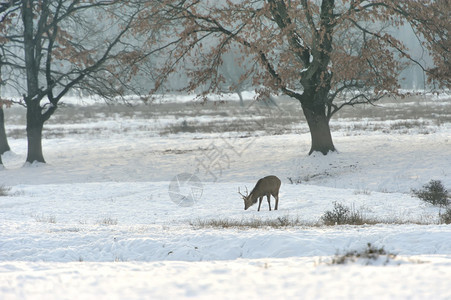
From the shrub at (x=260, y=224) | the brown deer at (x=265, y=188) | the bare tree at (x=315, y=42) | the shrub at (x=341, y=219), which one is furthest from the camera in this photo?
the bare tree at (x=315, y=42)

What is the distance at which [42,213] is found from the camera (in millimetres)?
12117

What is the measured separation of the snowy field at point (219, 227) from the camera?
473 centimetres

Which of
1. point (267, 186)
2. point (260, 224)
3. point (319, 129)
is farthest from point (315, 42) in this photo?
point (260, 224)

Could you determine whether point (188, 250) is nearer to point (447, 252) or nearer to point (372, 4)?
point (447, 252)

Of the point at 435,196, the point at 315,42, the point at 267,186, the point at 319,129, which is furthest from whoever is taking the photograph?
the point at 319,129

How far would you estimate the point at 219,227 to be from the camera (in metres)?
9.10

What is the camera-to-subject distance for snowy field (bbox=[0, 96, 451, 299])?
15.5ft

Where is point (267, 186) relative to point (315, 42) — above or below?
below

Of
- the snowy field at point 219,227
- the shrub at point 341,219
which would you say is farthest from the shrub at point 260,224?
the shrub at point 341,219

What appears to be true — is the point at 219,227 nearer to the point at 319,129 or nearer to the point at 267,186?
the point at 267,186

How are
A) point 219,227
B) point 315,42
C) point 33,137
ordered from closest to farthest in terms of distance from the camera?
point 219,227 → point 315,42 → point 33,137

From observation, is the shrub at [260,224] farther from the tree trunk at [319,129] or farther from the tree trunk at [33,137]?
the tree trunk at [33,137]

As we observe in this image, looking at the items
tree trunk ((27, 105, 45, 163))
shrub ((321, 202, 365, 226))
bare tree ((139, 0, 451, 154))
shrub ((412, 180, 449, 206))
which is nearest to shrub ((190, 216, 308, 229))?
shrub ((321, 202, 365, 226))

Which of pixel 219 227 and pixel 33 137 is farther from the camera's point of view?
pixel 33 137
